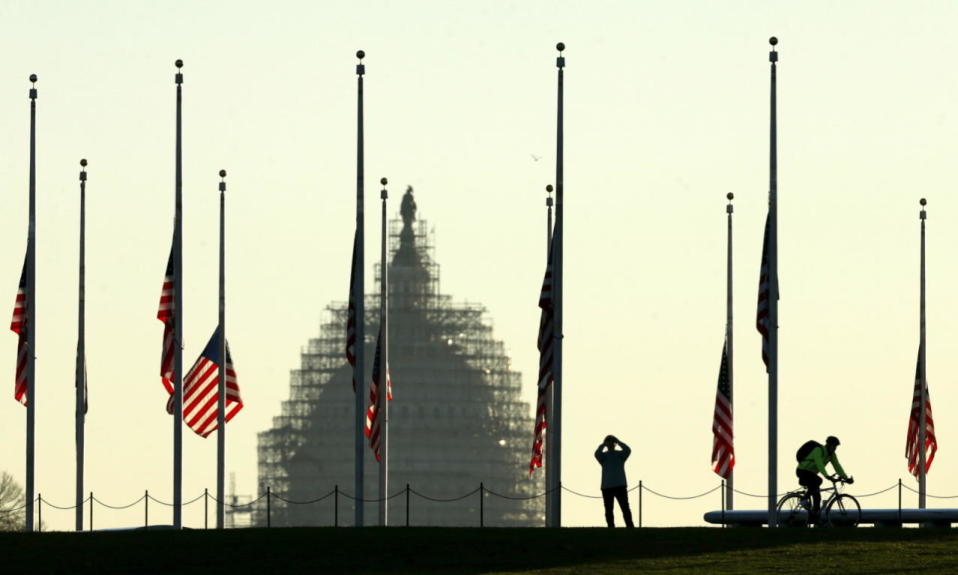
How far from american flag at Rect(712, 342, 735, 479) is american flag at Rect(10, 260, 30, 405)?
50.3 feet

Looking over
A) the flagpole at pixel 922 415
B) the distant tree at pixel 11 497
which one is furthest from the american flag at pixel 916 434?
the distant tree at pixel 11 497

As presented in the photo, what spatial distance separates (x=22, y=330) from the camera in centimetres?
6512

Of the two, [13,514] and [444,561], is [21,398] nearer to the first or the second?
[444,561]

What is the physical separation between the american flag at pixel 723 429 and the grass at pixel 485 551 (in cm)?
1597

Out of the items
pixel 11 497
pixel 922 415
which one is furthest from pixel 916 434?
pixel 11 497

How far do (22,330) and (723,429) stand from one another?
15669 millimetres

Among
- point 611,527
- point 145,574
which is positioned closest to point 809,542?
point 611,527

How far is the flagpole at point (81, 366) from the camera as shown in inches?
2697

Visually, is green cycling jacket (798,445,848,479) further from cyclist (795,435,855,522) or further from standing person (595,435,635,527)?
standing person (595,435,635,527)

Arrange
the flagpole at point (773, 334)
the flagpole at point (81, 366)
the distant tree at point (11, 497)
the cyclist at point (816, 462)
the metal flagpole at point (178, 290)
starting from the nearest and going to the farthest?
the cyclist at point (816, 462), the flagpole at point (773, 334), the metal flagpole at point (178, 290), the flagpole at point (81, 366), the distant tree at point (11, 497)

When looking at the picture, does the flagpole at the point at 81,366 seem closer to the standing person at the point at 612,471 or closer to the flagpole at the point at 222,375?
the flagpole at the point at 222,375

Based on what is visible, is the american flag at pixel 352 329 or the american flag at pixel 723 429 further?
the american flag at pixel 723 429

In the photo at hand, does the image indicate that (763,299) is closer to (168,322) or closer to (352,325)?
(352,325)

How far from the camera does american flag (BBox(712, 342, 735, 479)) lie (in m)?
65.7
